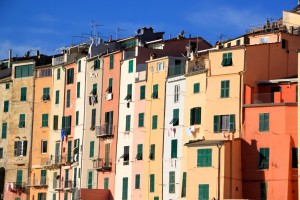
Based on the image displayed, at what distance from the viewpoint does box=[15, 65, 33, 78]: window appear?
345 ft

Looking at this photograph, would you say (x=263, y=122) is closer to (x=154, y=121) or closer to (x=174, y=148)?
(x=174, y=148)

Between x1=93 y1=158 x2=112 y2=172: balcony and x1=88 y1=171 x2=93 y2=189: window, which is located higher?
x1=93 y1=158 x2=112 y2=172: balcony

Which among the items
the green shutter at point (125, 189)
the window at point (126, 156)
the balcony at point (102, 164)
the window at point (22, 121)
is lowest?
the green shutter at point (125, 189)

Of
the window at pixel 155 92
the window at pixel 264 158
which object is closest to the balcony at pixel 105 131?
the window at pixel 155 92

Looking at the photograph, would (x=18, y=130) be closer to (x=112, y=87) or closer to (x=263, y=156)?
(x=112, y=87)

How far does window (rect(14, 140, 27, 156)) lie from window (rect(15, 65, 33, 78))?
7342mm

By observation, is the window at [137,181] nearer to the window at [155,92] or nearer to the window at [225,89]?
the window at [155,92]

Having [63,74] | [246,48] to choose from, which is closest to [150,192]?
[246,48]

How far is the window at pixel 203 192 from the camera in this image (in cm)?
7459

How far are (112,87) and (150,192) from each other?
13.1 metres

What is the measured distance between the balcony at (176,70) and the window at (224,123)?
7.55 meters

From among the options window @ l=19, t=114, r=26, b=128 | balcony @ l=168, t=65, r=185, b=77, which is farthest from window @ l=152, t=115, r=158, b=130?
window @ l=19, t=114, r=26, b=128

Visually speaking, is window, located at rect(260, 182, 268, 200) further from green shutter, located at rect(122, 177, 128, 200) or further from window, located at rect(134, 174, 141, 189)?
green shutter, located at rect(122, 177, 128, 200)

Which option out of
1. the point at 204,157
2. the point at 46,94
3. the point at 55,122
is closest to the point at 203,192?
the point at 204,157
